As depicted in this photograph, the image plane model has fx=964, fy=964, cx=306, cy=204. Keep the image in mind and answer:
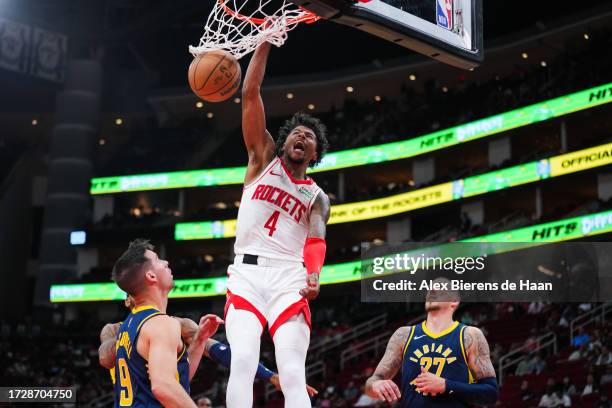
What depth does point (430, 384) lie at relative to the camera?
7.19 meters

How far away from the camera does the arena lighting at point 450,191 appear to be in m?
34.2

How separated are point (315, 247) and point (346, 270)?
3242 cm

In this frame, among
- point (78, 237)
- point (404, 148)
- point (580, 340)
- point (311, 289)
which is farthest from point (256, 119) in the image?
point (78, 237)

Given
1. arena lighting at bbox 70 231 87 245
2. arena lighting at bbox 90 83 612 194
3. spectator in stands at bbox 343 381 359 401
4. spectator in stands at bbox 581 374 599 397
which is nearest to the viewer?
spectator in stands at bbox 581 374 599 397

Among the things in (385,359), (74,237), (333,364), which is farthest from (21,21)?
(385,359)

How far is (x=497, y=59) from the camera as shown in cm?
4334

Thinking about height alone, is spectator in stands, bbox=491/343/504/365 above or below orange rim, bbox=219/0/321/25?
below

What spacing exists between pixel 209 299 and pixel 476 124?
14.1 m

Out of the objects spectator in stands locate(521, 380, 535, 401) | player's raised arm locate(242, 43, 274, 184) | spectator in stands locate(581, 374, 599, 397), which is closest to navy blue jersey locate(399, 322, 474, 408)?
player's raised arm locate(242, 43, 274, 184)

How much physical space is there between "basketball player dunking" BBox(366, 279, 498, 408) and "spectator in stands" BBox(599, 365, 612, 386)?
11.2 m

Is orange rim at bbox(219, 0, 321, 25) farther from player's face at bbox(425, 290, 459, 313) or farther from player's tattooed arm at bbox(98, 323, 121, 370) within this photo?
player's tattooed arm at bbox(98, 323, 121, 370)

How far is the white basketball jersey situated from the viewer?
7.34 meters

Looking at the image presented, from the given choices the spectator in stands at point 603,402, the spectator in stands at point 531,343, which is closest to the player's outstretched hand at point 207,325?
the spectator in stands at point 603,402

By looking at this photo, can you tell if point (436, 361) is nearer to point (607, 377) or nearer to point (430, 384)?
point (430, 384)
